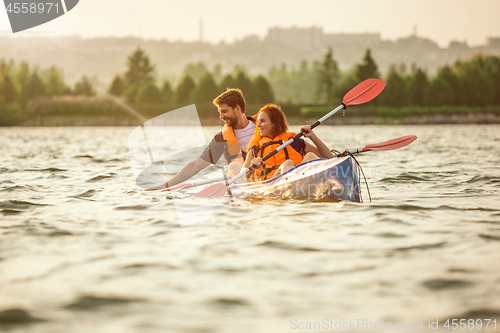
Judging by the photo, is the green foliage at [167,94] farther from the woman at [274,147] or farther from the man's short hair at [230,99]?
the woman at [274,147]

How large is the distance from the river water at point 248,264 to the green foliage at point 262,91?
56.5m

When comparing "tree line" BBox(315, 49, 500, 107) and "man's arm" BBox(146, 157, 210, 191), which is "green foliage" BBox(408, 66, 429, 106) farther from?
"man's arm" BBox(146, 157, 210, 191)

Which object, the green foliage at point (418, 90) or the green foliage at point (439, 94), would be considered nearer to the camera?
the green foliage at point (439, 94)

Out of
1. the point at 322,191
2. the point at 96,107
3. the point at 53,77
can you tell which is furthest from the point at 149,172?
the point at 53,77

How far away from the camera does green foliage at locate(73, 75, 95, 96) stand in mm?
71438

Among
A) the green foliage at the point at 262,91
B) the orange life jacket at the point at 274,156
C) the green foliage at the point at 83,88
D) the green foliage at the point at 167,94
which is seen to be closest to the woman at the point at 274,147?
the orange life jacket at the point at 274,156

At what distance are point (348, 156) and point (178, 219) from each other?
6.75 feet

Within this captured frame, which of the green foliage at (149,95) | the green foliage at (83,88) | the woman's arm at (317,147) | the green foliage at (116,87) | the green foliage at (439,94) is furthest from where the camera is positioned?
the green foliage at (83,88)

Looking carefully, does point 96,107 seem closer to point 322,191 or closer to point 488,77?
point 488,77

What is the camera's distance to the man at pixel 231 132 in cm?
677

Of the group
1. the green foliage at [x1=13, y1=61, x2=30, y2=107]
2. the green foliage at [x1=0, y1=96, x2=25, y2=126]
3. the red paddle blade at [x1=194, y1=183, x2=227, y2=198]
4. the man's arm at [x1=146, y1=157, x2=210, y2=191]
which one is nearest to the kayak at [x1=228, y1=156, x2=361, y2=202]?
the red paddle blade at [x1=194, y1=183, x2=227, y2=198]

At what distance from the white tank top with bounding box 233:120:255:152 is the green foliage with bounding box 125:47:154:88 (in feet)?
243

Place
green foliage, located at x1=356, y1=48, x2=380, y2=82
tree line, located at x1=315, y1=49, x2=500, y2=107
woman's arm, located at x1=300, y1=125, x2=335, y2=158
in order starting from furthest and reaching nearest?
1. green foliage, located at x1=356, y1=48, x2=380, y2=82
2. tree line, located at x1=315, y1=49, x2=500, y2=107
3. woman's arm, located at x1=300, y1=125, x2=335, y2=158

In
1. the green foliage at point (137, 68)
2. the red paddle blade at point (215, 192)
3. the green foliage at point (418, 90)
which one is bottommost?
the red paddle blade at point (215, 192)
